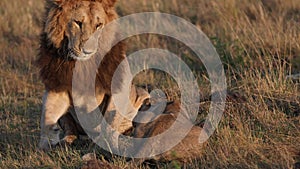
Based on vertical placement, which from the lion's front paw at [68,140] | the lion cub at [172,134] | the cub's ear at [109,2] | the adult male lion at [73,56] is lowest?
the lion's front paw at [68,140]

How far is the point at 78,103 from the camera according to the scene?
5.29 m

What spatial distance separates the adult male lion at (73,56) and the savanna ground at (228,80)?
1.10 ft

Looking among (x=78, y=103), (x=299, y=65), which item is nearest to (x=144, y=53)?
(x=299, y=65)

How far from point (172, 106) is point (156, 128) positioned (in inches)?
17.7

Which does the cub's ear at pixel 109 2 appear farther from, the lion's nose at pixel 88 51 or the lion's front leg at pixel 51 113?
the lion's front leg at pixel 51 113

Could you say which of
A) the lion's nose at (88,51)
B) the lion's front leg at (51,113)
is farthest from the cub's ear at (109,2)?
the lion's front leg at (51,113)

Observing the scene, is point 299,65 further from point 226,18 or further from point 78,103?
point 78,103

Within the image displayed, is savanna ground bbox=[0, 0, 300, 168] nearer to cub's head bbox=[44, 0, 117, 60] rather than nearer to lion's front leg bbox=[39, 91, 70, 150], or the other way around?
lion's front leg bbox=[39, 91, 70, 150]

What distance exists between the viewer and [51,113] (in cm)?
529

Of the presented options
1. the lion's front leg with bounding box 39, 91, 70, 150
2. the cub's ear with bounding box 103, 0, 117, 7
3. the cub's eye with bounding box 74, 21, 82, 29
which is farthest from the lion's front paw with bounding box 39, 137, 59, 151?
the cub's ear with bounding box 103, 0, 117, 7

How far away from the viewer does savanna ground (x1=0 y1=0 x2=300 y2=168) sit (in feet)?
15.3

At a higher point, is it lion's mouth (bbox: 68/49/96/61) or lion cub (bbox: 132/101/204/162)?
lion's mouth (bbox: 68/49/96/61)

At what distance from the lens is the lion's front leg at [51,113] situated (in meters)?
5.25

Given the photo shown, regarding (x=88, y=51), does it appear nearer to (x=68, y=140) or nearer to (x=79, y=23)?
(x=79, y=23)
